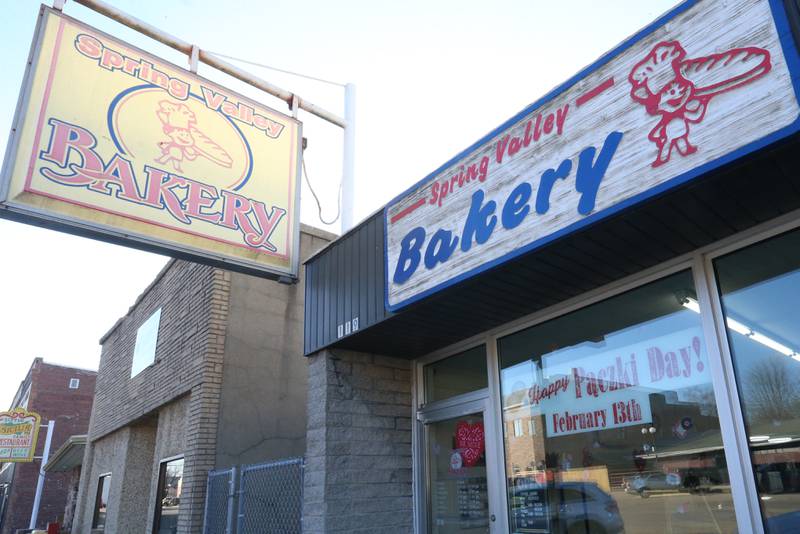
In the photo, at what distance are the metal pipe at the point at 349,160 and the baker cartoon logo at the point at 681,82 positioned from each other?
3852 mm

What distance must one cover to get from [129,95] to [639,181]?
14.6 feet

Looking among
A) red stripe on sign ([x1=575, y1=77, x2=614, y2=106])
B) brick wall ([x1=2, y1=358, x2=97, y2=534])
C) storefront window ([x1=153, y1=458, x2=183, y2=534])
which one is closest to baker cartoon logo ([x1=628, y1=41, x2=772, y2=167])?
red stripe on sign ([x1=575, y1=77, x2=614, y2=106])

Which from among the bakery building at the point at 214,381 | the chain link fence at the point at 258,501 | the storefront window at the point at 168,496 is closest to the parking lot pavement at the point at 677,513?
the chain link fence at the point at 258,501

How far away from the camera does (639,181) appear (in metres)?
3.34

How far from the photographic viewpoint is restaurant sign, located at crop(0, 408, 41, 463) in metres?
24.8

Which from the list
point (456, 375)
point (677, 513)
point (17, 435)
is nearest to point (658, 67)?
point (677, 513)

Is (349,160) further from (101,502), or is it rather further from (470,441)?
(101,502)

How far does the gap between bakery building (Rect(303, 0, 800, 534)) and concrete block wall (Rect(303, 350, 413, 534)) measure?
20 mm

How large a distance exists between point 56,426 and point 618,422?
122ft

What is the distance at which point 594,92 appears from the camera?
3734mm

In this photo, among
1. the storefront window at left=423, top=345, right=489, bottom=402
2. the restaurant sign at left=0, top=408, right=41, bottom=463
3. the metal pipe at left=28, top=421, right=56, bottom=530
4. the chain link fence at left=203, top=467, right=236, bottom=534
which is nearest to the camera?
the storefront window at left=423, top=345, right=489, bottom=402

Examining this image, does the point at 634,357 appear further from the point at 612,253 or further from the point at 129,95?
the point at 129,95

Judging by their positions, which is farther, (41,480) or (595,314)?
(41,480)

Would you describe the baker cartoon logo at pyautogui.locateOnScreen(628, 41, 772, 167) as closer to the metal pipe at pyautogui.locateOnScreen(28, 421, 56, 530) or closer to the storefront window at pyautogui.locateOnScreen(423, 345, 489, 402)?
the storefront window at pyautogui.locateOnScreen(423, 345, 489, 402)
